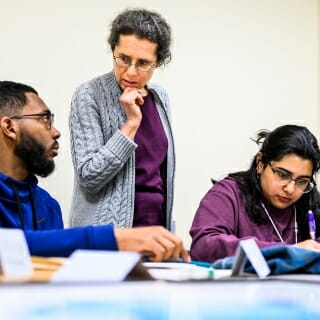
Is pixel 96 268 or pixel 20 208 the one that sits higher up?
pixel 96 268

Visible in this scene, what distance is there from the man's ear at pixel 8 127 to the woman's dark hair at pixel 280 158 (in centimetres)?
72

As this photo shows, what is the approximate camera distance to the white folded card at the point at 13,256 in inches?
31.5

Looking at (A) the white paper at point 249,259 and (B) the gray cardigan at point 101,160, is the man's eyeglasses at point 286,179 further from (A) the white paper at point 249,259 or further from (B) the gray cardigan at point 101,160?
(A) the white paper at point 249,259

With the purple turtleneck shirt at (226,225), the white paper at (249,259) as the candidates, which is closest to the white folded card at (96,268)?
the white paper at (249,259)

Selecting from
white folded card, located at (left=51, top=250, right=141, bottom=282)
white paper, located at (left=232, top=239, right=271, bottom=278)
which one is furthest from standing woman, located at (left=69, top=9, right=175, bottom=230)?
white folded card, located at (left=51, top=250, right=141, bottom=282)

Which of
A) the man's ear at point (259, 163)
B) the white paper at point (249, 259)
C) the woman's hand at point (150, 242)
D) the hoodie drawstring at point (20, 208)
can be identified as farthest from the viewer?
the man's ear at point (259, 163)

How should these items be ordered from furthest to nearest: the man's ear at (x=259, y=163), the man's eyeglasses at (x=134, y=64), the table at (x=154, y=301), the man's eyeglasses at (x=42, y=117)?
the man's ear at (x=259, y=163) < the man's eyeglasses at (x=134, y=64) < the man's eyeglasses at (x=42, y=117) < the table at (x=154, y=301)

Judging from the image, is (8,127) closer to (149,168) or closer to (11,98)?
(11,98)

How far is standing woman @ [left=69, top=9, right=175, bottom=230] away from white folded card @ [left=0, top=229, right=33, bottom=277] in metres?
0.83

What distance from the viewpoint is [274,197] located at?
1936mm

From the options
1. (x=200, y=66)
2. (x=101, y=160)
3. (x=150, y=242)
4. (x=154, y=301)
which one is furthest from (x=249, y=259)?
(x=200, y=66)

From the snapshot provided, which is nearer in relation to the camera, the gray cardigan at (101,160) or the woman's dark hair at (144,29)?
the gray cardigan at (101,160)

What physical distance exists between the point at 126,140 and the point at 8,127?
33cm

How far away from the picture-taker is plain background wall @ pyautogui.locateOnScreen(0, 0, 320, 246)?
7.88 feet
